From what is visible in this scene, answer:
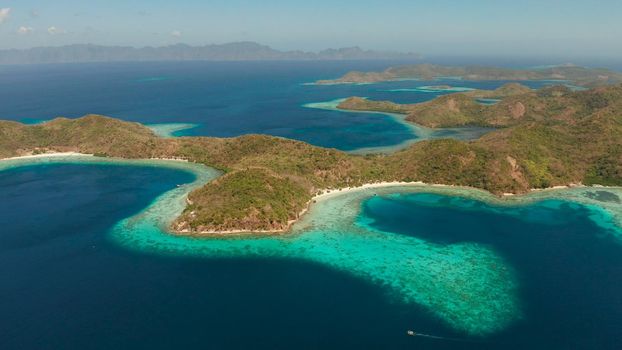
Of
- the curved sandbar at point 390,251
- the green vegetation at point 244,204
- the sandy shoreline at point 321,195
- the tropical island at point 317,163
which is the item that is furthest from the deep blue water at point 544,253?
the green vegetation at point 244,204

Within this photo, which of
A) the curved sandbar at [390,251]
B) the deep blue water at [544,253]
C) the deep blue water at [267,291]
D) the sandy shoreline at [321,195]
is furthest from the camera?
the sandy shoreline at [321,195]

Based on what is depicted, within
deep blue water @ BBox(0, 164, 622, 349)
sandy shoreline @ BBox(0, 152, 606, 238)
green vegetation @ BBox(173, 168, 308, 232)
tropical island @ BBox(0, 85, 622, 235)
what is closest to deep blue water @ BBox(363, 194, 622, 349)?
deep blue water @ BBox(0, 164, 622, 349)

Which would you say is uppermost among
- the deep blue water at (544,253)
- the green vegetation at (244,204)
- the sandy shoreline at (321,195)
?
the green vegetation at (244,204)

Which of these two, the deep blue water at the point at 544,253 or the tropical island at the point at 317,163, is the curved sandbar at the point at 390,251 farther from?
the tropical island at the point at 317,163

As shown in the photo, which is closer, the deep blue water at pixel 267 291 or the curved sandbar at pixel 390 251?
the deep blue water at pixel 267 291

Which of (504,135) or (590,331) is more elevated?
(504,135)

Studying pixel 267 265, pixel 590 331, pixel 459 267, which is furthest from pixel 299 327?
pixel 590 331

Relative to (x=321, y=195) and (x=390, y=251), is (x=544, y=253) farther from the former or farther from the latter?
(x=321, y=195)

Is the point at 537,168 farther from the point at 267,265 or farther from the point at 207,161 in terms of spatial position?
the point at 207,161
